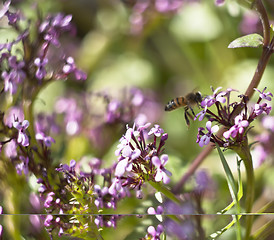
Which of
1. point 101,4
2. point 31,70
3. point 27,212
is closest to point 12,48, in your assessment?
point 31,70

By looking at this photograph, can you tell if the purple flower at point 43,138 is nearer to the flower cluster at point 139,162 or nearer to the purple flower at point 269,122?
the flower cluster at point 139,162

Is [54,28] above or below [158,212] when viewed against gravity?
above

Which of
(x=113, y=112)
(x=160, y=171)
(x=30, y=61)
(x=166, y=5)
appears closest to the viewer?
(x=160, y=171)

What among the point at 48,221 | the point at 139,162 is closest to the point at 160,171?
the point at 139,162

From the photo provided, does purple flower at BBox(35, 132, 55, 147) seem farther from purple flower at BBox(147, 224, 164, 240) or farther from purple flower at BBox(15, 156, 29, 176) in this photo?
purple flower at BBox(147, 224, 164, 240)

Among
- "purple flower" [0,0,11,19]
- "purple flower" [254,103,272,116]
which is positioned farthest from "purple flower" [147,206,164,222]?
"purple flower" [0,0,11,19]

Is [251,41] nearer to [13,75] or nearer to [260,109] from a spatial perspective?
[260,109]

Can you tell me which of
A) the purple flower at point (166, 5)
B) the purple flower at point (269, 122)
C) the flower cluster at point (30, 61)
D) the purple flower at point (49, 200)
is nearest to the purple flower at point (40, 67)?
the flower cluster at point (30, 61)
